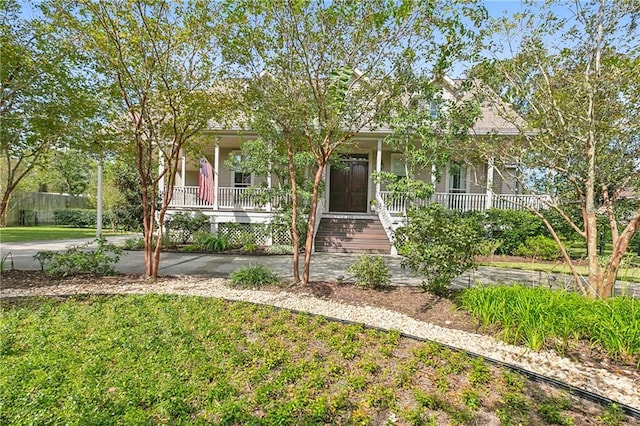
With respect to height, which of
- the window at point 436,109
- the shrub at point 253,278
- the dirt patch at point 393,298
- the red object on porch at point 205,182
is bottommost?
the dirt patch at point 393,298

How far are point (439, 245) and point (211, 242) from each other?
26.4 feet

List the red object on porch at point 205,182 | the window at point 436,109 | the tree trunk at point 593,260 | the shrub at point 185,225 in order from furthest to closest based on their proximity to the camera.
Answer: the shrub at point 185,225 < the red object on porch at point 205,182 < the window at point 436,109 < the tree trunk at point 593,260

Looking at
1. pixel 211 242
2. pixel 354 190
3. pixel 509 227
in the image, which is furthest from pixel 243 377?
pixel 354 190

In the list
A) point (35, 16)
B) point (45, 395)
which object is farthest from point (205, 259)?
point (45, 395)

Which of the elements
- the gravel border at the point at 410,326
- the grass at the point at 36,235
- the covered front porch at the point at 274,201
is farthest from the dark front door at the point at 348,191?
the grass at the point at 36,235

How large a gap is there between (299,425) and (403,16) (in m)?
4.93

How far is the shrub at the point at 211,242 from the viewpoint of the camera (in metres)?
10.8

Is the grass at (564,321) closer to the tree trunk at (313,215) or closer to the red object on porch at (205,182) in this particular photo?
the tree trunk at (313,215)

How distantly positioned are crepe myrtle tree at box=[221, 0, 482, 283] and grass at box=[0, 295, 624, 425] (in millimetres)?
2657

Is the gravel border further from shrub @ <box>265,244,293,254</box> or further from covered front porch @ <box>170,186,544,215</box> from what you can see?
covered front porch @ <box>170,186,544,215</box>

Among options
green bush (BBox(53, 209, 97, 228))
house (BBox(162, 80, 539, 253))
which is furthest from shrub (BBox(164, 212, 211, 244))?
green bush (BBox(53, 209, 97, 228))

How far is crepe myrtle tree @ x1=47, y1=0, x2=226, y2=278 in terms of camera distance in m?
5.02

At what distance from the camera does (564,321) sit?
349 cm

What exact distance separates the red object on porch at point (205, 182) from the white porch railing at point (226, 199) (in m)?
0.30
